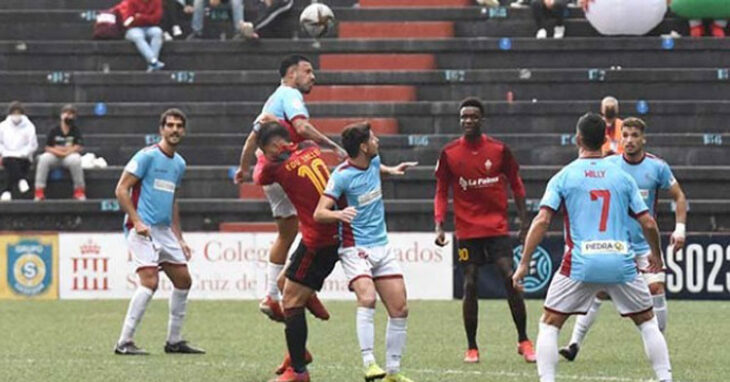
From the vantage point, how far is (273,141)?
508 inches

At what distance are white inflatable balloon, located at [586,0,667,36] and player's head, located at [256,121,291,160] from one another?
1625 cm

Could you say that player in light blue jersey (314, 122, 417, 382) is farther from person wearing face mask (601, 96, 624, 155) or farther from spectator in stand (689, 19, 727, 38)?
spectator in stand (689, 19, 727, 38)

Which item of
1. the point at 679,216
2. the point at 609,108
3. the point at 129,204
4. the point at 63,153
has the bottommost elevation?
the point at 679,216

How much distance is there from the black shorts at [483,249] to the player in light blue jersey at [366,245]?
2565 mm

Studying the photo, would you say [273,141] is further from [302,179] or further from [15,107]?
[15,107]

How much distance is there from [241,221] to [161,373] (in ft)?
42.4

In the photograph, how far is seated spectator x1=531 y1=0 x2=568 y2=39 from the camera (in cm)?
2864

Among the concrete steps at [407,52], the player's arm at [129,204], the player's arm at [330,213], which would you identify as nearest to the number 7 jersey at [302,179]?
the player's arm at [330,213]

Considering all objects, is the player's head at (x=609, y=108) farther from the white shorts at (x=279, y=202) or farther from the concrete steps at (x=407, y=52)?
the white shorts at (x=279, y=202)

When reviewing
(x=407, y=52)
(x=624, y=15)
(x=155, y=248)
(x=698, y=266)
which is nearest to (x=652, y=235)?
(x=155, y=248)

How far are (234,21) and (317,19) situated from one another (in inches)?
104

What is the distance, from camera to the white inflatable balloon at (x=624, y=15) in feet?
93.4

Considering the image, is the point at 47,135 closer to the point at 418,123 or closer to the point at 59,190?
the point at 59,190

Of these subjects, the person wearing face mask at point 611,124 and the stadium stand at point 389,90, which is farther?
the stadium stand at point 389,90
